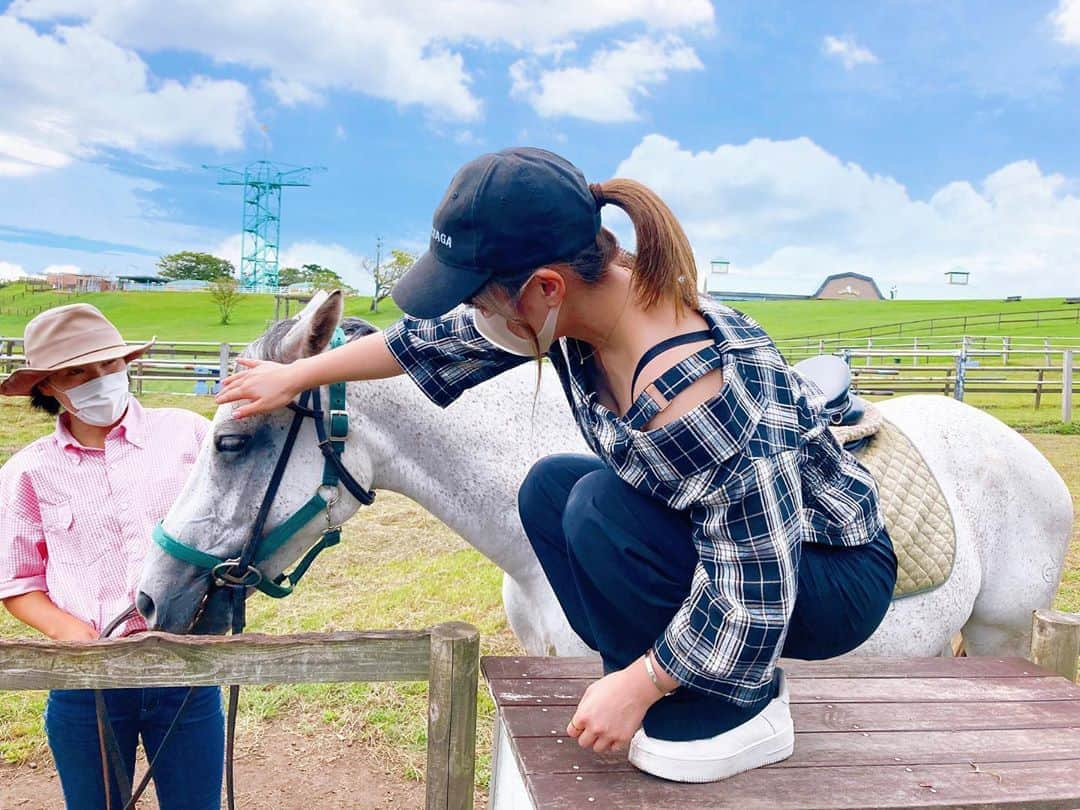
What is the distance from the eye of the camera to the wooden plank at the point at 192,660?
6.39 ft

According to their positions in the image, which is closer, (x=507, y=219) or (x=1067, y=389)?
(x=507, y=219)

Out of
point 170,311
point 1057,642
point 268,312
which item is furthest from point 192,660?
point 170,311

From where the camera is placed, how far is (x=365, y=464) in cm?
244

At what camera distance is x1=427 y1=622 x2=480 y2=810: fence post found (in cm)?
204

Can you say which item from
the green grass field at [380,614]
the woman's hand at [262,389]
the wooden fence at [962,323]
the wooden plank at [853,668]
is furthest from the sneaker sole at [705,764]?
the wooden fence at [962,323]

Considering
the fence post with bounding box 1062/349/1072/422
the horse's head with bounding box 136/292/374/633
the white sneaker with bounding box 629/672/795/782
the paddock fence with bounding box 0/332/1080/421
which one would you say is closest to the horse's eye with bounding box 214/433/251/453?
the horse's head with bounding box 136/292/374/633

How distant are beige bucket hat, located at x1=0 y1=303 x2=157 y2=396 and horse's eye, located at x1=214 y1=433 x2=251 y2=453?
0.50 metres

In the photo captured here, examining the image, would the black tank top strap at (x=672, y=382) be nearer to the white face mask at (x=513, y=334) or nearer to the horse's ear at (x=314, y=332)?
the white face mask at (x=513, y=334)

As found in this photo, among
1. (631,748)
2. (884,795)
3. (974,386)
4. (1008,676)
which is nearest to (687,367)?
(631,748)

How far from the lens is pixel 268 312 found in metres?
64.3

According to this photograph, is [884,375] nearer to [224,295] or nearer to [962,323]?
[962,323]

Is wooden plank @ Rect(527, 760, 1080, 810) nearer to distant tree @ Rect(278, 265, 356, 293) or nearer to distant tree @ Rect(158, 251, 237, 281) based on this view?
distant tree @ Rect(278, 265, 356, 293)

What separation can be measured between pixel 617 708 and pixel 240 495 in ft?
4.11

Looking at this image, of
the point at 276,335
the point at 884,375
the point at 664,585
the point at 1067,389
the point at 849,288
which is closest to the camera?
the point at 664,585
